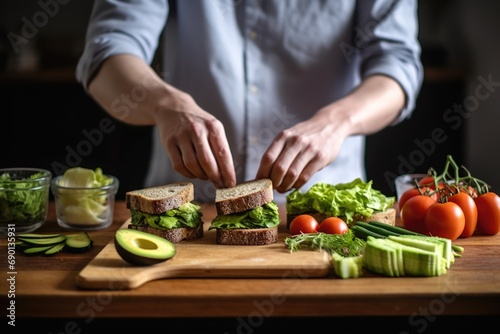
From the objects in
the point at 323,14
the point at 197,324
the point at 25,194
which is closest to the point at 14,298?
the point at 197,324

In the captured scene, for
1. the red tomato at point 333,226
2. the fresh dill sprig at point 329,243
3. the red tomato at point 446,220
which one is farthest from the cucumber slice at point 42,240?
the red tomato at point 446,220

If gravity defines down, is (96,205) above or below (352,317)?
above

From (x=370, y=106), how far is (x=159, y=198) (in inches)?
42.6

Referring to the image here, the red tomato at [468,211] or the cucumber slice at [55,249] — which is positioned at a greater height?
the red tomato at [468,211]

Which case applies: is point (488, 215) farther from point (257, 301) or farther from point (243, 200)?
point (257, 301)

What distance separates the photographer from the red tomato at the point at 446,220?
2.22m

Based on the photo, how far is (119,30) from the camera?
2.87 m

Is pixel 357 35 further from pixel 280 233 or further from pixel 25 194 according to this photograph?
pixel 25 194

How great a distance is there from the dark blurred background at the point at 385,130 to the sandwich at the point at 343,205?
2.67m

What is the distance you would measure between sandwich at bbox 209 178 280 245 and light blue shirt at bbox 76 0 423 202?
29.9 inches

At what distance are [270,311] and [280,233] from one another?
0.67 meters

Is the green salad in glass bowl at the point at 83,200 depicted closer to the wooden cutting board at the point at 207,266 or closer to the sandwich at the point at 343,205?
the wooden cutting board at the point at 207,266

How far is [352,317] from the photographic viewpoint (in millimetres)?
1894

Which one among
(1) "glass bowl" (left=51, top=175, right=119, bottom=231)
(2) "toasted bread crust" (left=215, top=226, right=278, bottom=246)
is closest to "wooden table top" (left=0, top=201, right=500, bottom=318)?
(2) "toasted bread crust" (left=215, top=226, right=278, bottom=246)
